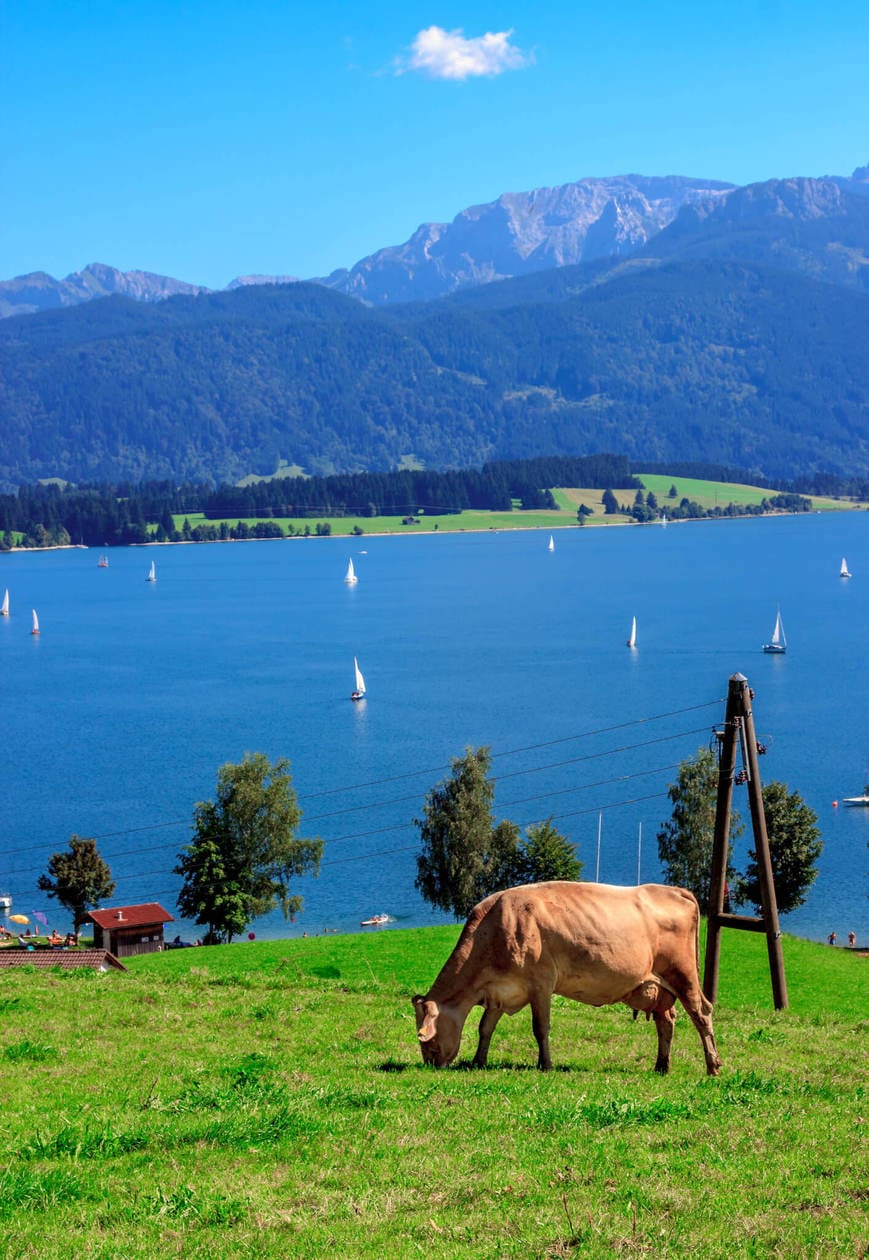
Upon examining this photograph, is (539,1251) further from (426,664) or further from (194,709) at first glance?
(426,664)

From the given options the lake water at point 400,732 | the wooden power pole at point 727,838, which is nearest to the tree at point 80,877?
the lake water at point 400,732

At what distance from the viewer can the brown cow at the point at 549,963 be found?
17359 mm

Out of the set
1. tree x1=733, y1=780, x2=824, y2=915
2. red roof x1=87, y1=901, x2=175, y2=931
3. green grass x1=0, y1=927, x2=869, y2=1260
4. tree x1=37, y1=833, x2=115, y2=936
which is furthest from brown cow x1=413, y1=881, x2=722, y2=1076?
tree x1=37, y1=833, x2=115, y2=936

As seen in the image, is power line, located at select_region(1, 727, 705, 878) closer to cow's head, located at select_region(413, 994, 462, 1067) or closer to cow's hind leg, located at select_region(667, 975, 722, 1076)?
cow's head, located at select_region(413, 994, 462, 1067)

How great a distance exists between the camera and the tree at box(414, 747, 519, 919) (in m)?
57.2

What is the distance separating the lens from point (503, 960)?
56.8 feet

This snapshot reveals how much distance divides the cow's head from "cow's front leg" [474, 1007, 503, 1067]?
33cm

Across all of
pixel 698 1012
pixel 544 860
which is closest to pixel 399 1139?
pixel 698 1012

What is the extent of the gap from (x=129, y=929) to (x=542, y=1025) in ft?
133

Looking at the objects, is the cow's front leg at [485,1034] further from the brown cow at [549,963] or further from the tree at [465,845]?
the tree at [465,845]

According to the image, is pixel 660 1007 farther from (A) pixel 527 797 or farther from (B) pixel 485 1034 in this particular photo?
(A) pixel 527 797

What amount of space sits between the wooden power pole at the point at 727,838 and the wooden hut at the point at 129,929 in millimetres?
31321

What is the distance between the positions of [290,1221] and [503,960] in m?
6.84

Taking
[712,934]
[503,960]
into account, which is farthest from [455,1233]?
[712,934]
